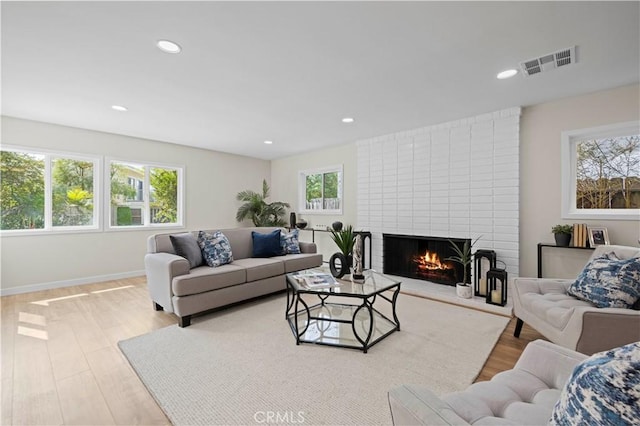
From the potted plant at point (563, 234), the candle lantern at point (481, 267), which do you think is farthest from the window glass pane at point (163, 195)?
the potted plant at point (563, 234)

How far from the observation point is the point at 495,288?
3.45 m

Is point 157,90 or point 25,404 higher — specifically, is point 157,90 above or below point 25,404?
above

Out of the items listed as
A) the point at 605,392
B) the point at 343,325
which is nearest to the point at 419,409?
the point at 605,392

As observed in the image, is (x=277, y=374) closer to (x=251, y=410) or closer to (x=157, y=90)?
(x=251, y=410)

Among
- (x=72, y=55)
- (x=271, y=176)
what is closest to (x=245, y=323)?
(x=72, y=55)

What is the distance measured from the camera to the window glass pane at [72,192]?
422 cm

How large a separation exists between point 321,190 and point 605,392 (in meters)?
5.49

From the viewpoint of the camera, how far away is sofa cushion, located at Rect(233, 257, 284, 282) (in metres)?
3.32

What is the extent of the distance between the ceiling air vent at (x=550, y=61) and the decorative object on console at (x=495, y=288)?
216cm

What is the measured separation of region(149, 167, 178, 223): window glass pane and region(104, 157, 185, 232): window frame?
0.18ft

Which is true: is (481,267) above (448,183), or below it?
below

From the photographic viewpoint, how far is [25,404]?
1656 mm

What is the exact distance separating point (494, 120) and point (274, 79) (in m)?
2.92

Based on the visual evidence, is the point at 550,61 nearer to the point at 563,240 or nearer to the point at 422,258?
the point at 563,240
